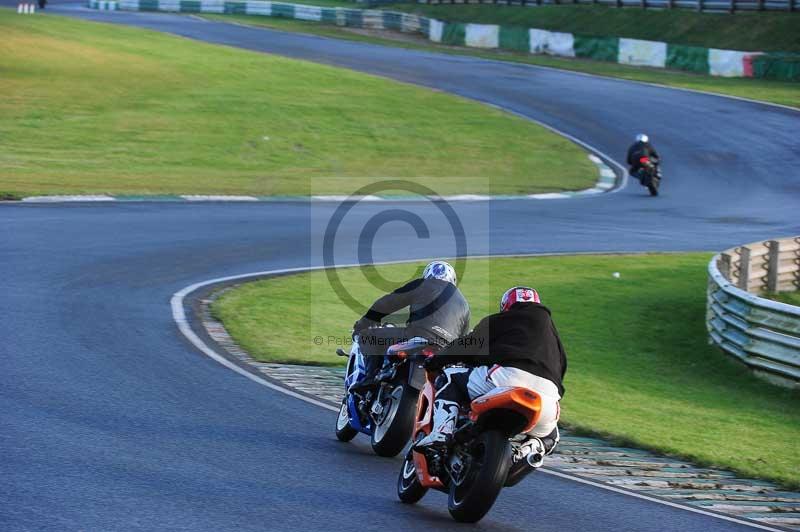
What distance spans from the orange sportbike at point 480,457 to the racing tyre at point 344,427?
1534 mm

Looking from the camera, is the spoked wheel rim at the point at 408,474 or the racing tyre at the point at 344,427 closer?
the spoked wheel rim at the point at 408,474

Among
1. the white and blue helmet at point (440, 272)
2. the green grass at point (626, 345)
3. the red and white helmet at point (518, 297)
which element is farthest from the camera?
the green grass at point (626, 345)

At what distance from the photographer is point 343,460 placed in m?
9.23

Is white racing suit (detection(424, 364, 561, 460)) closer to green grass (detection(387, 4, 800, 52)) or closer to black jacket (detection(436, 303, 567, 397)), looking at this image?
black jacket (detection(436, 303, 567, 397))

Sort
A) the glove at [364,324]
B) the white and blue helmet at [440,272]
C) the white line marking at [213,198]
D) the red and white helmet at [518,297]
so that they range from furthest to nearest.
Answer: the white line marking at [213,198] < the glove at [364,324] < the white and blue helmet at [440,272] < the red and white helmet at [518,297]

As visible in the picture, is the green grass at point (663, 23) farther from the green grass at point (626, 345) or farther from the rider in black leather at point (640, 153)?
the green grass at point (626, 345)

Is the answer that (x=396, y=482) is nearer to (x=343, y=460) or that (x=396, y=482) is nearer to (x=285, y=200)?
(x=343, y=460)

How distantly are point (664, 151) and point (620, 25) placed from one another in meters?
26.1

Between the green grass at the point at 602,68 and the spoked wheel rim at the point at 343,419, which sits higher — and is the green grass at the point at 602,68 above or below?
above

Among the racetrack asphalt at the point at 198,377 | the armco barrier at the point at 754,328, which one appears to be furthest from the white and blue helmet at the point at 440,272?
the armco barrier at the point at 754,328

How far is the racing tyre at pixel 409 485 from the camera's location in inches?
320

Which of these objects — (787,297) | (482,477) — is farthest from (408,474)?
(787,297)

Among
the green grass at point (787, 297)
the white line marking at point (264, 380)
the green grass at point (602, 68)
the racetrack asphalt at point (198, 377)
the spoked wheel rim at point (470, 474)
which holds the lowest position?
the green grass at point (787, 297)

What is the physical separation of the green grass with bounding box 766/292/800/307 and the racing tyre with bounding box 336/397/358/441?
1178cm
